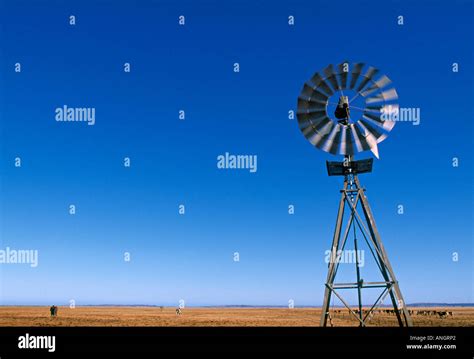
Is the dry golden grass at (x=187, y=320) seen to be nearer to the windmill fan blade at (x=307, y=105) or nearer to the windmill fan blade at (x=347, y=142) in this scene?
the windmill fan blade at (x=347, y=142)

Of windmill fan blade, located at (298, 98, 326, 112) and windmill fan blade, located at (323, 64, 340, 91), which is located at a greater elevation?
windmill fan blade, located at (323, 64, 340, 91)

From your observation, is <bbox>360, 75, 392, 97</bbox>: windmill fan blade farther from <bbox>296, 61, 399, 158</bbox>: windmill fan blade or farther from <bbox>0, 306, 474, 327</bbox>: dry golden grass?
<bbox>0, 306, 474, 327</bbox>: dry golden grass

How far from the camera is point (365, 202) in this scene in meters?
21.0

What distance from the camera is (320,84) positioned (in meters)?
21.8

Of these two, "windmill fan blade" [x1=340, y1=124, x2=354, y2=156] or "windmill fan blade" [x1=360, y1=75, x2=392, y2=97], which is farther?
"windmill fan blade" [x1=340, y1=124, x2=354, y2=156]

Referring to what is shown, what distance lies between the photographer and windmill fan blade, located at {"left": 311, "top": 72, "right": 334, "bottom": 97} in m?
21.7

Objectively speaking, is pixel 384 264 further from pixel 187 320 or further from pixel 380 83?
pixel 187 320

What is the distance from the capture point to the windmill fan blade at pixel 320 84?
71.3ft

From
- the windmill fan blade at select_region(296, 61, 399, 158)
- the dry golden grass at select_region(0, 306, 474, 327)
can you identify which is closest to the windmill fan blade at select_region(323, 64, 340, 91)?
the windmill fan blade at select_region(296, 61, 399, 158)
